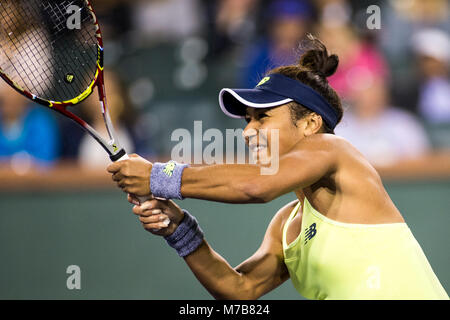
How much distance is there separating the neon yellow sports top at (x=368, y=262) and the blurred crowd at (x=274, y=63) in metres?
2.17

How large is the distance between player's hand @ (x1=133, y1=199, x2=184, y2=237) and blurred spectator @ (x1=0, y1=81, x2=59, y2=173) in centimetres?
267

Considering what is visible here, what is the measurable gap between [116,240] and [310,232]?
240cm

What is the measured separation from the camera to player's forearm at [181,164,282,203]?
279 cm

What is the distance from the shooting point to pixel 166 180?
9.48 feet

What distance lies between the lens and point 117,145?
123 inches

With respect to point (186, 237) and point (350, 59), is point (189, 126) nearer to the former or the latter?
point (350, 59)

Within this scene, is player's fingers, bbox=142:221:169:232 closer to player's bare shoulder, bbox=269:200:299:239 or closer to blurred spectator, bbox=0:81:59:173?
player's bare shoulder, bbox=269:200:299:239

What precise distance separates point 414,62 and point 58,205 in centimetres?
335

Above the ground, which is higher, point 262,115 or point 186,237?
point 262,115

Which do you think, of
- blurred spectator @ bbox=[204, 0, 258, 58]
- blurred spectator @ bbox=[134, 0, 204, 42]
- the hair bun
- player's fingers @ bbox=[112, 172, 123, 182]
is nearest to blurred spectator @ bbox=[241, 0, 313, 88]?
blurred spectator @ bbox=[204, 0, 258, 58]

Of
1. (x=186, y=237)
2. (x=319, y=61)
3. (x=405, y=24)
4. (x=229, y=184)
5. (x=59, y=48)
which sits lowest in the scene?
(x=186, y=237)

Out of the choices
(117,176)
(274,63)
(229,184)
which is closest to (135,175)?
(117,176)

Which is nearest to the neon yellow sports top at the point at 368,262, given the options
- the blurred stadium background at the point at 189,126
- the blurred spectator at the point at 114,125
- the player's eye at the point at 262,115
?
the player's eye at the point at 262,115

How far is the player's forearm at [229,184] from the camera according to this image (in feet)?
9.16
